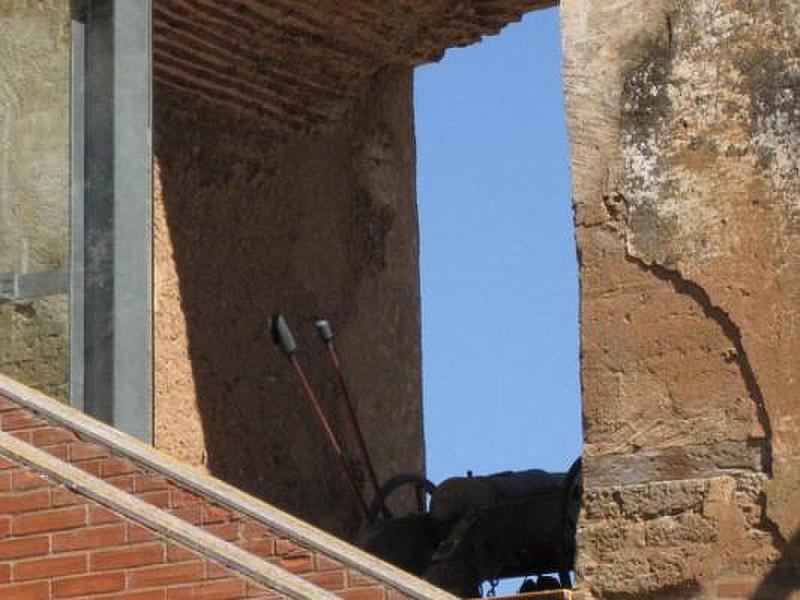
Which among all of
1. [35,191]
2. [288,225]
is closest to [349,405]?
[288,225]

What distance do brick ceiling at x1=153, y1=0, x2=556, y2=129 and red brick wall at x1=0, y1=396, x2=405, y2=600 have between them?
95.1 inches

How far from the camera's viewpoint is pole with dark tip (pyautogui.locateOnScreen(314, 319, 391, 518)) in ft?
34.0

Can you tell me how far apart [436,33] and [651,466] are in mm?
3298

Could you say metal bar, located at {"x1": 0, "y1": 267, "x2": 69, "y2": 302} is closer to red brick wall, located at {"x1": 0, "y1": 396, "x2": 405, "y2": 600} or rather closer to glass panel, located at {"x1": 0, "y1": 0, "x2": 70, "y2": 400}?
glass panel, located at {"x1": 0, "y1": 0, "x2": 70, "y2": 400}

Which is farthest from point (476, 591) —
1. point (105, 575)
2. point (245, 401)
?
point (105, 575)

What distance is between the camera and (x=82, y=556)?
7.55 metres

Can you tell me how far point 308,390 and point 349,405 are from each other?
27cm

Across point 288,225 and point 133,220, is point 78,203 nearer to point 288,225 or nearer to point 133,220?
point 133,220

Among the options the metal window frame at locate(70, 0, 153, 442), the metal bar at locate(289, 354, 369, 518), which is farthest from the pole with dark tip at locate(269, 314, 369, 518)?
the metal window frame at locate(70, 0, 153, 442)

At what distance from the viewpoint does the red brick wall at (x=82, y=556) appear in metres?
7.34

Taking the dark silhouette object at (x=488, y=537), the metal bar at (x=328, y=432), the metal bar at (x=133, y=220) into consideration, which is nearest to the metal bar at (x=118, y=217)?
the metal bar at (x=133, y=220)

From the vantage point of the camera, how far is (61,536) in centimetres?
761

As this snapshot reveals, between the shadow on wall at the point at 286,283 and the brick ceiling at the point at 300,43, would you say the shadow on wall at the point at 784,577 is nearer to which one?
the shadow on wall at the point at 286,283

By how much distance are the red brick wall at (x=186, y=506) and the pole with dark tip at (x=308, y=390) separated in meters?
2.10
